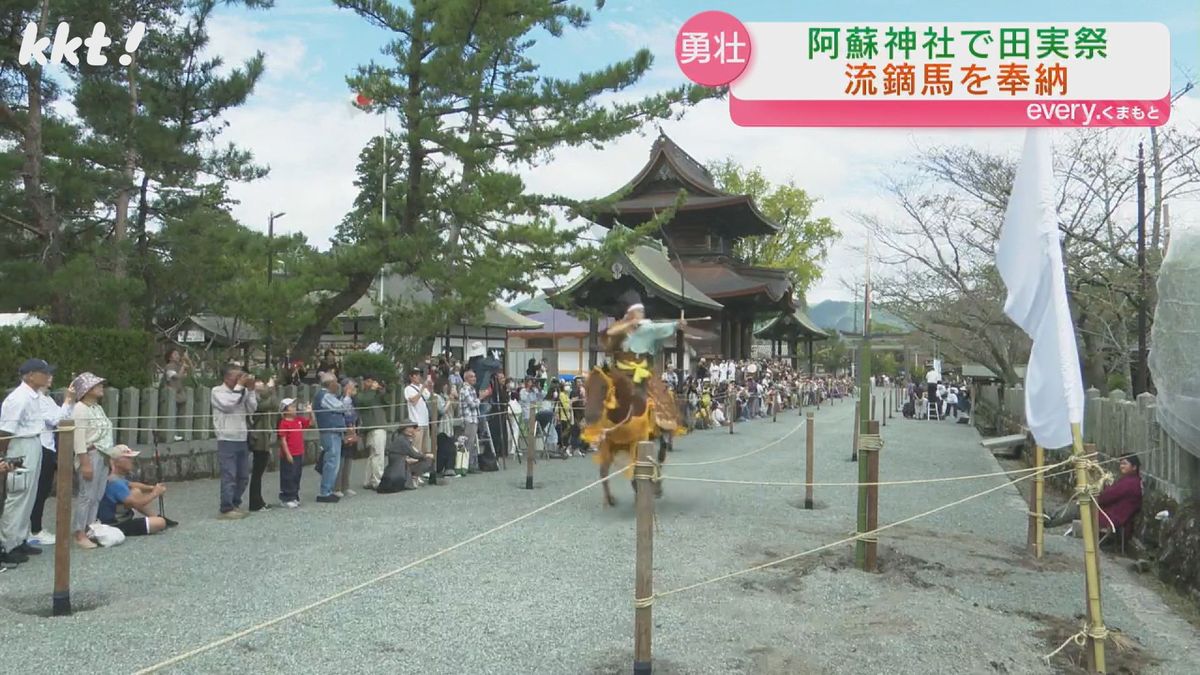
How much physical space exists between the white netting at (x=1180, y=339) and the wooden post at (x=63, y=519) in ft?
24.3

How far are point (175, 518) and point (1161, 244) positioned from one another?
13918 millimetres

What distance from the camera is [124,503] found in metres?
7.43

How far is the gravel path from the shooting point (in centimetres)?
455

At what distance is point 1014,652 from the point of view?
16.0ft

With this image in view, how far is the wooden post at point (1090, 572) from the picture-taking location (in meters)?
4.57

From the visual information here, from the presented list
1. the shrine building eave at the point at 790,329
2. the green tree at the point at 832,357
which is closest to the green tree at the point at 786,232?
the shrine building eave at the point at 790,329

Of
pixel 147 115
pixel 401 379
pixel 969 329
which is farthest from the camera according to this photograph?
pixel 969 329

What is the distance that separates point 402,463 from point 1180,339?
25.3ft

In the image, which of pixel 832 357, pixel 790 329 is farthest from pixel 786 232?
pixel 832 357

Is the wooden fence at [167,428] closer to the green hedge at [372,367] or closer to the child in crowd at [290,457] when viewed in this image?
the child in crowd at [290,457]

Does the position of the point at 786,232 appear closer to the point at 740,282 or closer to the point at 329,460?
the point at 740,282

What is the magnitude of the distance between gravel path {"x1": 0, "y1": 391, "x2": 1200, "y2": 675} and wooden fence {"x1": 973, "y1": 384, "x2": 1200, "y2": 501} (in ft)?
2.87

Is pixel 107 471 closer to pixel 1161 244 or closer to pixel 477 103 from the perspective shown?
pixel 477 103

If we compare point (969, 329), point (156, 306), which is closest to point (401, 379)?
point (156, 306)
